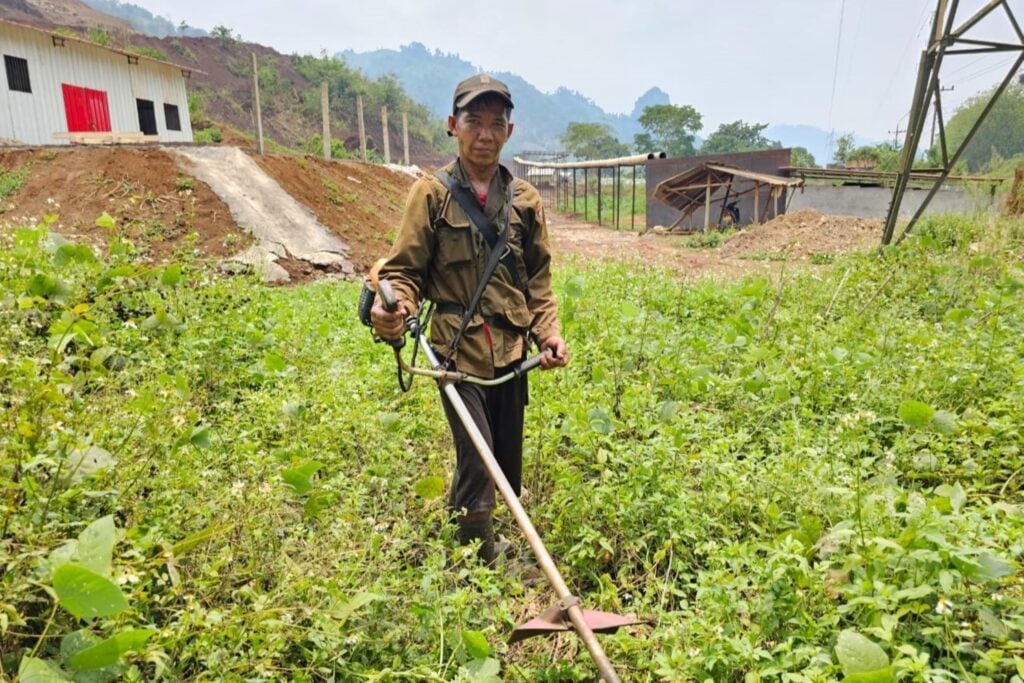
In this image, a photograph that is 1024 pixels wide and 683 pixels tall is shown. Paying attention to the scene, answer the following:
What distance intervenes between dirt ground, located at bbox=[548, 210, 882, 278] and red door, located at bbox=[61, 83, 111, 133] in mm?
14801

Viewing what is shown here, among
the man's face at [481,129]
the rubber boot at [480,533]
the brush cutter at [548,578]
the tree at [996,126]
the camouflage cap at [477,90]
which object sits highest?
the tree at [996,126]

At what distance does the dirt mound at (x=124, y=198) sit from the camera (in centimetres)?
947

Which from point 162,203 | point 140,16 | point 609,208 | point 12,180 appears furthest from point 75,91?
point 140,16

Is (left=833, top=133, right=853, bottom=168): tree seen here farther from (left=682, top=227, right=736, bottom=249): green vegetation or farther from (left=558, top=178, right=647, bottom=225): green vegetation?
(left=682, top=227, right=736, bottom=249): green vegetation

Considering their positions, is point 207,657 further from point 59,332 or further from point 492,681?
point 59,332

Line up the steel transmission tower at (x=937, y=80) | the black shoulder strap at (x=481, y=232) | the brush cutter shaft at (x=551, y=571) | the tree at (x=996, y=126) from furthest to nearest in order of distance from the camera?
the tree at (x=996, y=126), the steel transmission tower at (x=937, y=80), the black shoulder strap at (x=481, y=232), the brush cutter shaft at (x=551, y=571)

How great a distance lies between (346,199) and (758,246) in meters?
9.68

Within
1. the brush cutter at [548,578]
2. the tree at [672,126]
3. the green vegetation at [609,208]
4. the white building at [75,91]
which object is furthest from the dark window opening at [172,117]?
the tree at [672,126]

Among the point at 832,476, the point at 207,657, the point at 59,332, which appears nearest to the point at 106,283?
the point at 59,332

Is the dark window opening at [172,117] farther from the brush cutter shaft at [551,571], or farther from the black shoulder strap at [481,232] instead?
the brush cutter shaft at [551,571]

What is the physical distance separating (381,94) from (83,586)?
205 feet

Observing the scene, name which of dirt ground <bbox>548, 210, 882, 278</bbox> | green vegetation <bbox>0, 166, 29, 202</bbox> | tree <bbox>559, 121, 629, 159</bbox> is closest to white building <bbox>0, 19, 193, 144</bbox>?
green vegetation <bbox>0, 166, 29, 202</bbox>

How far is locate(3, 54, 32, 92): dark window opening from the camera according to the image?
16359 millimetres

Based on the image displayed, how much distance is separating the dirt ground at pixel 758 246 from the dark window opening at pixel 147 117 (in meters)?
15.5
